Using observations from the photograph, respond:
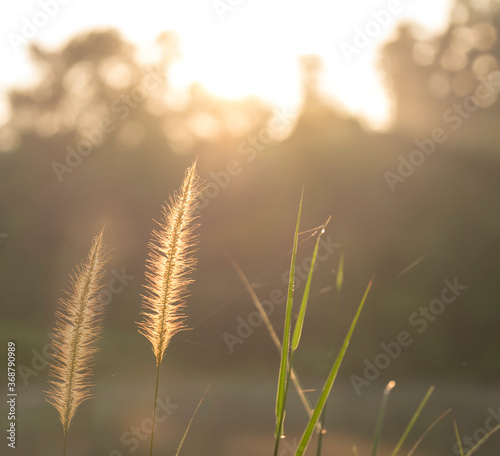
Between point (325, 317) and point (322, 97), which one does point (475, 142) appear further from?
point (325, 317)

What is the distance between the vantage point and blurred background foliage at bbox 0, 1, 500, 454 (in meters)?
11.7

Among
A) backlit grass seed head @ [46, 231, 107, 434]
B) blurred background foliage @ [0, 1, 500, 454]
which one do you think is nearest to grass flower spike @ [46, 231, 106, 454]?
backlit grass seed head @ [46, 231, 107, 434]

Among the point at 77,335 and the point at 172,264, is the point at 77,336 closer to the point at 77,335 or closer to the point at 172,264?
the point at 77,335

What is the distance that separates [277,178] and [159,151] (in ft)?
9.98

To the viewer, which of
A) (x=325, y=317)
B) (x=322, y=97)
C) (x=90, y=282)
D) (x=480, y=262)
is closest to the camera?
(x=90, y=282)

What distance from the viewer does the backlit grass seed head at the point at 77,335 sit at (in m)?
1.38

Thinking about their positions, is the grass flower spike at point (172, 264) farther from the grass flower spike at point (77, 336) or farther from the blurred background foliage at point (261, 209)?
the blurred background foliage at point (261, 209)

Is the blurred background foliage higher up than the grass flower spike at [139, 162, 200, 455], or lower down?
higher up

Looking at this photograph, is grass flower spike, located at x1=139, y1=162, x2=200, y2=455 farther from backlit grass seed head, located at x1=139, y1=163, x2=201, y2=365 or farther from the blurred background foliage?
the blurred background foliage

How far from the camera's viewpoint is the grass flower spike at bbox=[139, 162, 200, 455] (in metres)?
1.39

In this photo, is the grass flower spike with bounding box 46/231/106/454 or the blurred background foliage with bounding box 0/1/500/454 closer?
the grass flower spike with bounding box 46/231/106/454

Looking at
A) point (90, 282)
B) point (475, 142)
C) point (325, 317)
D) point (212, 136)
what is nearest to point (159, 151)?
point (212, 136)

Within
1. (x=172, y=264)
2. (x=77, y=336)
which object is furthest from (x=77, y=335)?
(x=172, y=264)

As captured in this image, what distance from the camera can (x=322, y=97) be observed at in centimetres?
1527
